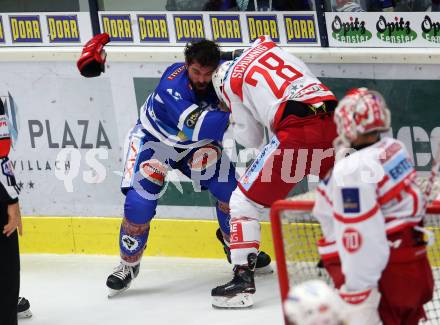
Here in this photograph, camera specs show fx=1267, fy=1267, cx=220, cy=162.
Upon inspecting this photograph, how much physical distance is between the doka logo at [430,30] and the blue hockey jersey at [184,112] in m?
1.03

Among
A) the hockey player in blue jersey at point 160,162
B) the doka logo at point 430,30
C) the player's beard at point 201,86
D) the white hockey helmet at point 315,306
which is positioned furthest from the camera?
the doka logo at point 430,30

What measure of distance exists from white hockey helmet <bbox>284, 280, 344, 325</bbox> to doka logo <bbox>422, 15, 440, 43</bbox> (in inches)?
117

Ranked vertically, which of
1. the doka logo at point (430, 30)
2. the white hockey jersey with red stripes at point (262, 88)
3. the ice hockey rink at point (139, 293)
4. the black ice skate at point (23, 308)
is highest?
the doka logo at point (430, 30)

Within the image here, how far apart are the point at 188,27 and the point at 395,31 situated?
1.11 metres

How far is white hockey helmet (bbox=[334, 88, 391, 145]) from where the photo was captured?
3.52m

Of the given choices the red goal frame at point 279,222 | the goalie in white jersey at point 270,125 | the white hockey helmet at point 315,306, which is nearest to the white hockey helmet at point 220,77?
the goalie in white jersey at point 270,125

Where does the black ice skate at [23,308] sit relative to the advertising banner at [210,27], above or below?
below

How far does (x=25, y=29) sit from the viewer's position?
22.5 ft

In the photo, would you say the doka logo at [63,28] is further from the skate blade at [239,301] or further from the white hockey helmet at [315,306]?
the white hockey helmet at [315,306]

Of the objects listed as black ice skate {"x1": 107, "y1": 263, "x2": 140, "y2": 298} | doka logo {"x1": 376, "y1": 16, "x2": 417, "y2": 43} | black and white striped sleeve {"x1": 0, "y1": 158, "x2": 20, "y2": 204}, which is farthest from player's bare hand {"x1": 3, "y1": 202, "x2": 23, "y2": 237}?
doka logo {"x1": 376, "y1": 16, "x2": 417, "y2": 43}

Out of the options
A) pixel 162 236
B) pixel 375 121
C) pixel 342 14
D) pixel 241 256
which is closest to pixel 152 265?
pixel 162 236

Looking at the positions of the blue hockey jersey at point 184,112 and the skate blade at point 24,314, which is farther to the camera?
the skate blade at point 24,314

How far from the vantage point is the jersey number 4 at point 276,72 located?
5.33m

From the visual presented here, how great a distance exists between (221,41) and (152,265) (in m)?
1.20
